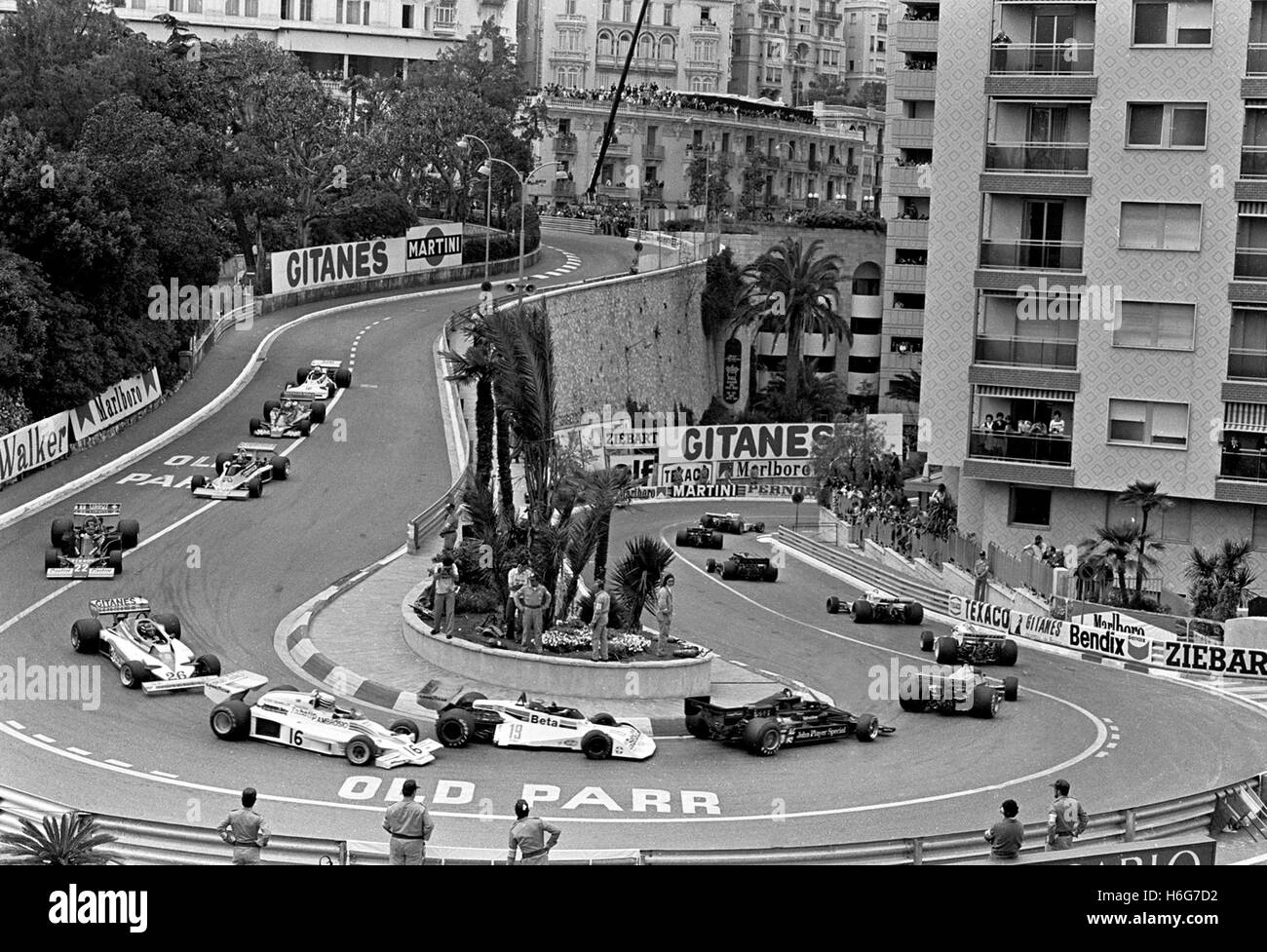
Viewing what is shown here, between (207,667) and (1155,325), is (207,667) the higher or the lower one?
the lower one

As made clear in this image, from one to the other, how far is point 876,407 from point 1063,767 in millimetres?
84504

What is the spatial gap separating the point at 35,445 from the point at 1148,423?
31231 mm

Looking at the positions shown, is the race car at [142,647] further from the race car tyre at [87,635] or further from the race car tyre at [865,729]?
the race car tyre at [865,729]

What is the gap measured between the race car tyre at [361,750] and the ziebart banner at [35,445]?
25355 mm

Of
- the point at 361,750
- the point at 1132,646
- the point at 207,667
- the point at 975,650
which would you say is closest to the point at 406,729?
the point at 361,750

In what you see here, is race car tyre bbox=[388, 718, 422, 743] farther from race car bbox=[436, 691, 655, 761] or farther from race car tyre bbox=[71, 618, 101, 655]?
race car tyre bbox=[71, 618, 101, 655]

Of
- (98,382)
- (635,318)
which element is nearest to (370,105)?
(635,318)

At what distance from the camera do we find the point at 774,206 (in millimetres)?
150375

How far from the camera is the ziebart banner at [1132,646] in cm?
4112

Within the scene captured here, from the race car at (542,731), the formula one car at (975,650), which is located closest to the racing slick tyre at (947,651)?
the formula one car at (975,650)

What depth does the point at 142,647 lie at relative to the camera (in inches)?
1289

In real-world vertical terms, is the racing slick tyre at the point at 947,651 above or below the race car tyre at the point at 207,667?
below

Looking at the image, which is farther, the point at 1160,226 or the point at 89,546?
the point at 1160,226

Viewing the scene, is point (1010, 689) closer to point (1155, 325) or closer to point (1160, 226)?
point (1155, 325)
